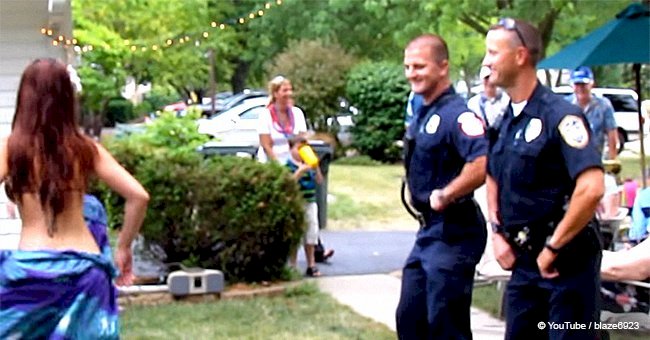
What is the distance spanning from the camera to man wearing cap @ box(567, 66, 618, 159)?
33.9 ft

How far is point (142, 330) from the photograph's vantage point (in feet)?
25.5

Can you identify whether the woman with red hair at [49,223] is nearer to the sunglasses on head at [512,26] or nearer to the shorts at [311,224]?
the sunglasses on head at [512,26]

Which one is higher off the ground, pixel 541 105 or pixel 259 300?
pixel 541 105

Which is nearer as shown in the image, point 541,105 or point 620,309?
point 541,105

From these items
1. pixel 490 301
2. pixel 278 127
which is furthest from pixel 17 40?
pixel 490 301

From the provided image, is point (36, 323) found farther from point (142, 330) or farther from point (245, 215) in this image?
point (245, 215)

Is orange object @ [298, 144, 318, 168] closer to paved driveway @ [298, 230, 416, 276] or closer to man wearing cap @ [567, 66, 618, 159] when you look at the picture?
paved driveway @ [298, 230, 416, 276]

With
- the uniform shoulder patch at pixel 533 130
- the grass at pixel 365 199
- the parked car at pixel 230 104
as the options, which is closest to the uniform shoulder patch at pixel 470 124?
the uniform shoulder patch at pixel 533 130

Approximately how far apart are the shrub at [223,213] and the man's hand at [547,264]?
180 inches

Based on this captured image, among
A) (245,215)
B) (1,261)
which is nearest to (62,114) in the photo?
(1,261)

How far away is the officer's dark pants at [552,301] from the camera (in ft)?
14.9

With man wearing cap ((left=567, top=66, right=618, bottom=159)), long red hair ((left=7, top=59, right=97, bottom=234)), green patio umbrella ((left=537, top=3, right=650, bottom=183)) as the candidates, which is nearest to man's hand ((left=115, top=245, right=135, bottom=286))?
long red hair ((left=7, top=59, right=97, bottom=234))

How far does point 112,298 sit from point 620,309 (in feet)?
10.6

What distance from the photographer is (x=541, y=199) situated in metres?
4.61
